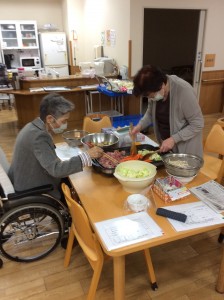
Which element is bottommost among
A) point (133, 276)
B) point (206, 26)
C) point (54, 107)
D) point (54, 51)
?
point (133, 276)

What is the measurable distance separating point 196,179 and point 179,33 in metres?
5.96

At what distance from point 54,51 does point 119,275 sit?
6.61m

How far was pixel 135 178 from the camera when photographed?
4.64 ft

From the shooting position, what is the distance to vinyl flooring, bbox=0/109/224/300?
1610 millimetres

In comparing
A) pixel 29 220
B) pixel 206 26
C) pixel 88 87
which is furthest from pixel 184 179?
pixel 206 26

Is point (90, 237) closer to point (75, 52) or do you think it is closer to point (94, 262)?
point (94, 262)


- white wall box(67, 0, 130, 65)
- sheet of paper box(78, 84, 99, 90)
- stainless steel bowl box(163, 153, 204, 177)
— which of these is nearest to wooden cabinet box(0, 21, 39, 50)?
white wall box(67, 0, 130, 65)

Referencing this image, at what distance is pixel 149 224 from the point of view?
120cm

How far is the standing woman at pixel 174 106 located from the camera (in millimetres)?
1632

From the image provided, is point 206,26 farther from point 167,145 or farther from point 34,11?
point 34,11

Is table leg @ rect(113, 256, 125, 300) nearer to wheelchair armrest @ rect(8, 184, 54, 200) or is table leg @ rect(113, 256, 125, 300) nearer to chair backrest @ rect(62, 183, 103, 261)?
chair backrest @ rect(62, 183, 103, 261)

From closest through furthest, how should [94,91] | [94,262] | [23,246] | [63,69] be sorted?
[94,262] < [23,246] < [94,91] < [63,69]

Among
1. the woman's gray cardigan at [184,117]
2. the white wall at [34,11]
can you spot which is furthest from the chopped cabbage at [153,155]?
the white wall at [34,11]

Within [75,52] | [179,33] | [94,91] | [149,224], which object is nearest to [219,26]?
[179,33]
